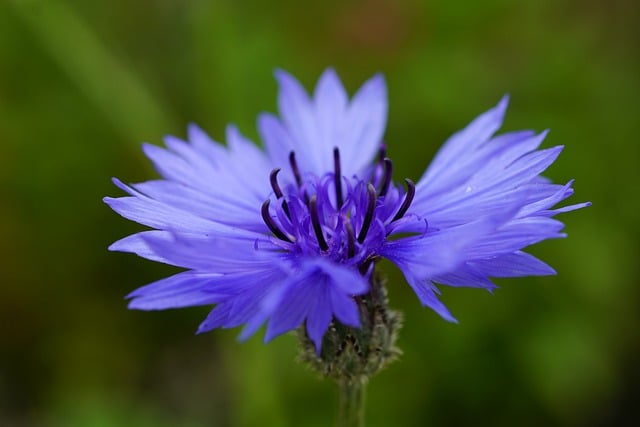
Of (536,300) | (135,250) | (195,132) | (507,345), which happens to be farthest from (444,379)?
(135,250)

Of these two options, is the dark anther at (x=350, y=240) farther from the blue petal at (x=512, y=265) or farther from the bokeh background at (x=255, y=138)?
the bokeh background at (x=255, y=138)

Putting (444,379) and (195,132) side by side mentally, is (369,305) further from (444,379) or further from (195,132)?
(444,379)

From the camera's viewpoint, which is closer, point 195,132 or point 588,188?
point 195,132

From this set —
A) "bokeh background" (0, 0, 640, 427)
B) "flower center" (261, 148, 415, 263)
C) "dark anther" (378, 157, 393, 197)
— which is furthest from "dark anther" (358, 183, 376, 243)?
"bokeh background" (0, 0, 640, 427)

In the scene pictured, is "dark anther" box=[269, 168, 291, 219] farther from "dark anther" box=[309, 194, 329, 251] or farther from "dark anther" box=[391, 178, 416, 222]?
"dark anther" box=[391, 178, 416, 222]

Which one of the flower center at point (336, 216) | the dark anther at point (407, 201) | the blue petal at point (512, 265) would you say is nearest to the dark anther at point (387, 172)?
the flower center at point (336, 216)
